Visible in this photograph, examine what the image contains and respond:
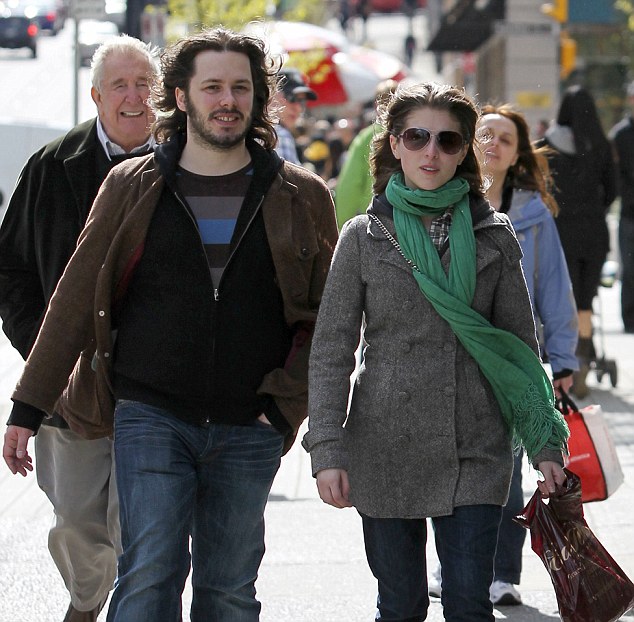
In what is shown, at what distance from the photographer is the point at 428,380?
159 inches

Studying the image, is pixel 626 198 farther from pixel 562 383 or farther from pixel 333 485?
pixel 333 485

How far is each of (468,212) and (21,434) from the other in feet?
4.39

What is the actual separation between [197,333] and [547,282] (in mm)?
1938

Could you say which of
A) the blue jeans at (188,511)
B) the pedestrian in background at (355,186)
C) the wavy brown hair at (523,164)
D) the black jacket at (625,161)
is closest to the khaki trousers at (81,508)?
the blue jeans at (188,511)

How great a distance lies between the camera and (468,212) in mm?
4141

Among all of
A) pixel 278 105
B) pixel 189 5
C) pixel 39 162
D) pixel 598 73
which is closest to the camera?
pixel 278 105

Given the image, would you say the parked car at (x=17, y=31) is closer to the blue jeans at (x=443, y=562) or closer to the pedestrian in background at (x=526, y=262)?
the pedestrian in background at (x=526, y=262)

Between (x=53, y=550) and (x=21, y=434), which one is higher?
(x=21, y=434)

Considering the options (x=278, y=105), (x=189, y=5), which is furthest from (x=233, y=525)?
(x=189, y=5)

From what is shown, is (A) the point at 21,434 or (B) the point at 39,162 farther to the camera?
(B) the point at 39,162

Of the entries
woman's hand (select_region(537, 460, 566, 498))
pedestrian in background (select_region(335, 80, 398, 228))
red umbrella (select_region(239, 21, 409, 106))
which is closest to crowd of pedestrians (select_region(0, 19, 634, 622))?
woman's hand (select_region(537, 460, 566, 498))

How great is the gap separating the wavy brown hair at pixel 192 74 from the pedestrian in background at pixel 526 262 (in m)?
1.22

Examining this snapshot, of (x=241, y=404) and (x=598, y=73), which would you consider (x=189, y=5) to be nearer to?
(x=598, y=73)

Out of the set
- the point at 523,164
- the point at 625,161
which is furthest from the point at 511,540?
the point at 625,161
